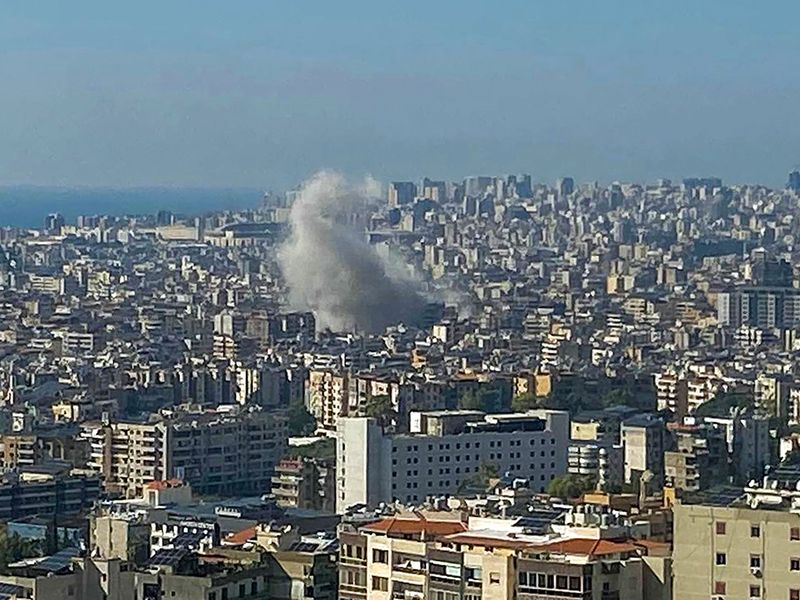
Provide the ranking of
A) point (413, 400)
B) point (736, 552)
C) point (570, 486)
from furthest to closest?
point (413, 400), point (570, 486), point (736, 552)

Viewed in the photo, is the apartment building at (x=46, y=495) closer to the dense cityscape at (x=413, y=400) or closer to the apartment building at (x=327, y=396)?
the dense cityscape at (x=413, y=400)

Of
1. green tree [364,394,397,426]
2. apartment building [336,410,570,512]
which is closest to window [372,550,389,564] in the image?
apartment building [336,410,570,512]

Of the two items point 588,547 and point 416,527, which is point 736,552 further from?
A: point 416,527

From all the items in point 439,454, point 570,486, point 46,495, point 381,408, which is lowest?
point 46,495

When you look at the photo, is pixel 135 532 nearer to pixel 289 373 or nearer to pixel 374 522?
pixel 374 522

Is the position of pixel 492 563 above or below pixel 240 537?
above

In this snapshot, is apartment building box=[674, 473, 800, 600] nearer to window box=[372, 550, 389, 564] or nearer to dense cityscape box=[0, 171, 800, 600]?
dense cityscape box=[0, 171, 800, 600]

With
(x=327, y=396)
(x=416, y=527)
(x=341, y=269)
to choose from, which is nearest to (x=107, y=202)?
(x=341, y=269)
